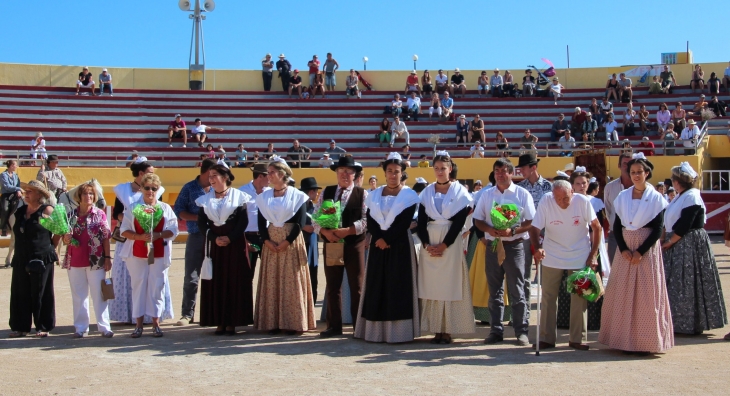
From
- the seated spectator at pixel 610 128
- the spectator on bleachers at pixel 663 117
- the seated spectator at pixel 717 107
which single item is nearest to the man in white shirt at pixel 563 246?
the seated spectator at pixel 610 128

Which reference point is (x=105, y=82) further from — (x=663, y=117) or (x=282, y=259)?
(x=282, y=259)

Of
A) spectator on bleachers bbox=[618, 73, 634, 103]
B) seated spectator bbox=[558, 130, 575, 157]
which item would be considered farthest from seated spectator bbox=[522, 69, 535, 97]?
seated spectator bbox=[558, 130, 575, 157]

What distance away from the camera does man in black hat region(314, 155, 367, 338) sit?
27.5ft

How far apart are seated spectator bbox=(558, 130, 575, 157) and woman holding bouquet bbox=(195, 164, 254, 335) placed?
16.9 metres

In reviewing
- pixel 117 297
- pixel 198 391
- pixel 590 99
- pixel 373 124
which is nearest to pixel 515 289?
pixel 198 391

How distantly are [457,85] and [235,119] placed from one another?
321 inches

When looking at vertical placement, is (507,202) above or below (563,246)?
above

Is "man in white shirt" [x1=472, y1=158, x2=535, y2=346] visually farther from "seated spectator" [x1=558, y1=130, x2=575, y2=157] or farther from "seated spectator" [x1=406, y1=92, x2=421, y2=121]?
"seated spectator" [x1=406, y1=92, x2=421, y2=121]

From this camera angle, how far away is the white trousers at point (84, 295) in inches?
326

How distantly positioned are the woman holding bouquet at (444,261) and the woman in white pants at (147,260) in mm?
2569

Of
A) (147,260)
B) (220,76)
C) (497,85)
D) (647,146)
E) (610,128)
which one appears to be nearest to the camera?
(147,260)

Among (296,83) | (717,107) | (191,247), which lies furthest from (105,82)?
(191,247)

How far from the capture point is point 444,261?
7922 millimetres

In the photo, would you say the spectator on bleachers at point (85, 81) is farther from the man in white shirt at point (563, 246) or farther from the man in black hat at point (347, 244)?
the man in white shirt at point (563, 246)
